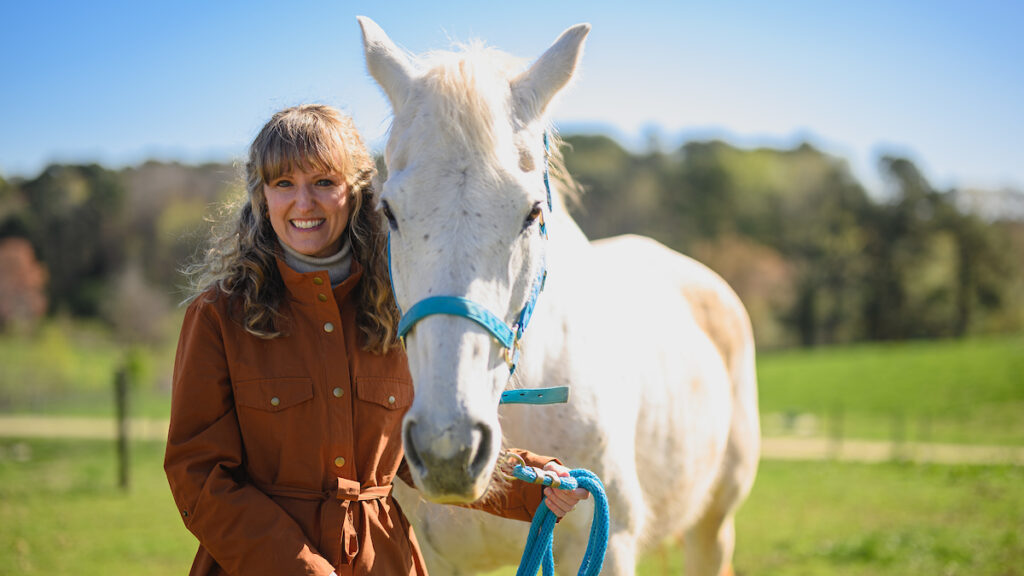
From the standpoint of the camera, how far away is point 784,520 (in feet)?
27.2

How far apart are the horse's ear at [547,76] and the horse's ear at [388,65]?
0.30 m

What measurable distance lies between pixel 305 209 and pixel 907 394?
21478mm

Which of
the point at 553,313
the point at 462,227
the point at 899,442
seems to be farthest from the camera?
the point at 899,442

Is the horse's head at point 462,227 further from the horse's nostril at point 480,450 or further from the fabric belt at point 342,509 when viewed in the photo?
the fabric belt at point 342,509

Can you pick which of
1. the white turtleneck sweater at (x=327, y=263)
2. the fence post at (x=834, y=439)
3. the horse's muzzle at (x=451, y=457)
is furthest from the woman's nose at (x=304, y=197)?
the fence post at (x=834, y=439)

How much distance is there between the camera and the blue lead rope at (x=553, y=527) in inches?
69.9

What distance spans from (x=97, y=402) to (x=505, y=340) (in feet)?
66.9

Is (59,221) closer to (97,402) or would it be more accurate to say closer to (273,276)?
(97,402)

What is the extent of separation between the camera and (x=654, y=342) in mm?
3092

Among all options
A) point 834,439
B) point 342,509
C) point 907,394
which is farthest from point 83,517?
point 907,394

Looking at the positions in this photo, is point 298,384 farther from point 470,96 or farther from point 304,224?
point 470,96

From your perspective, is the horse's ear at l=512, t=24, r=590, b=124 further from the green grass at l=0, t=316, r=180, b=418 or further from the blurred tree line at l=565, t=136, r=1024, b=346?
the blurred tree line at l=565, t=136, r=1024, b=346

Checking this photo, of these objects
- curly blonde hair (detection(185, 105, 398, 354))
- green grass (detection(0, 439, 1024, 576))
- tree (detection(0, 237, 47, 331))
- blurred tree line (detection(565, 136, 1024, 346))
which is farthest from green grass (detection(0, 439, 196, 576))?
blurred tree line (detection(565, 136, 1024, 346))

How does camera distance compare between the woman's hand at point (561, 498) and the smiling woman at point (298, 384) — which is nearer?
the smiling woman at point (298, 384)
